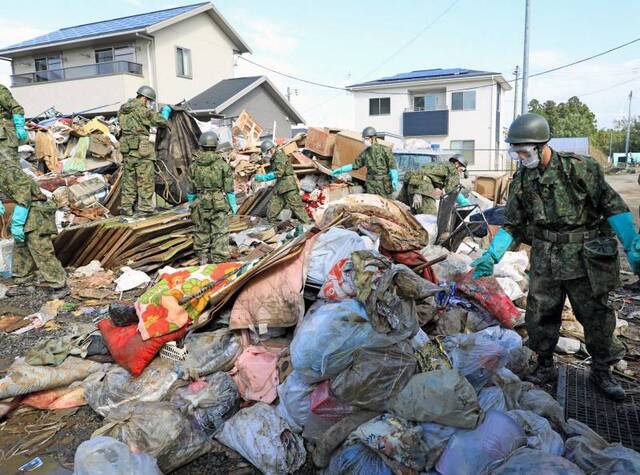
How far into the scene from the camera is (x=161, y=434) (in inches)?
98.0

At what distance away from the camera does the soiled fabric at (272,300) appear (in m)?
3.21

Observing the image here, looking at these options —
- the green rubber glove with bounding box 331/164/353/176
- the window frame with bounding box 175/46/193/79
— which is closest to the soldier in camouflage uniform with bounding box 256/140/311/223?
the green rubber glove with bounding box 331/164/353/176

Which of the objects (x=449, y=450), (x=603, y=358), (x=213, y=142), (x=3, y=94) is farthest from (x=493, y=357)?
(x=3, y=94)

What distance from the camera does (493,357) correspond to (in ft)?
8.45

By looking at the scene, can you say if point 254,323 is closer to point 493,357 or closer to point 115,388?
point 115,388

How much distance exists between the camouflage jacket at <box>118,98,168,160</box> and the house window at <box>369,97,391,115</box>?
21048 millimetres

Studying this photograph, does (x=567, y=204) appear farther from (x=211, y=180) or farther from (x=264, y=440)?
(x=211, y=180)

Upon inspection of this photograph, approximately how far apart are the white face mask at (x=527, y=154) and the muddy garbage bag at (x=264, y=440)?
203 cm

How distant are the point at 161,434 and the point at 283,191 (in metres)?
5.53

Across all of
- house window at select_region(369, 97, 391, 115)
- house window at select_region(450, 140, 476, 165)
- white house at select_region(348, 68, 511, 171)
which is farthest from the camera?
house window at select_region(369, 97, 391, 115)

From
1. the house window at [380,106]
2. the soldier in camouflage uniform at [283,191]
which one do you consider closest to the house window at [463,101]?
the house window at [380,106]

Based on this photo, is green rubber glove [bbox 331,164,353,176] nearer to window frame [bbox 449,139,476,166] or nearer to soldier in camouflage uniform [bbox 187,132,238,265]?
soldier in camouflage uniform [bbox 187,132,238,265]

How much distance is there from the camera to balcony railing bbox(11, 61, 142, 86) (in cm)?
1712

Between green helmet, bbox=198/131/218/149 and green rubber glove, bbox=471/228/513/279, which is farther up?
green helmet, bbox=198/131/218/149
